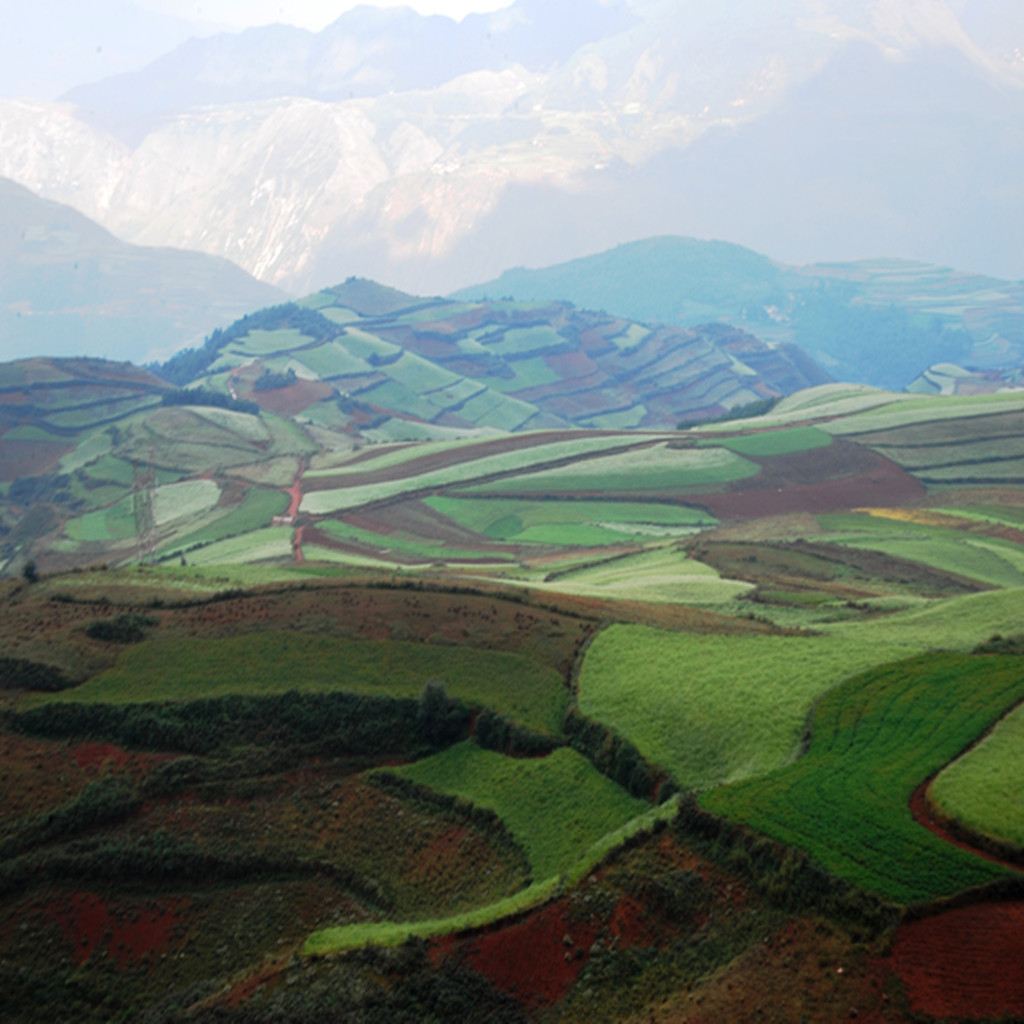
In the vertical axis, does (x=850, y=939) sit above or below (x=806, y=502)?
above

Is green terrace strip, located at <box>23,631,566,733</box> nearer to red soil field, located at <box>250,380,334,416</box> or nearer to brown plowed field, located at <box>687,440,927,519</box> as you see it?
brown plowed field, located at <box>687,440,927,519</box>

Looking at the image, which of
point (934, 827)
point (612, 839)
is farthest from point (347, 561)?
point (934, 827)

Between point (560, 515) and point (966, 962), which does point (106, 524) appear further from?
point (966, 962)

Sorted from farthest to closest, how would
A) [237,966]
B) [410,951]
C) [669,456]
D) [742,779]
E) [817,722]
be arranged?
1. [669,456]
2. [817,722]
3. [742,779]
4. [237,966]
5. [410,951]

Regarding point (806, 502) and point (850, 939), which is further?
point (806, 502)

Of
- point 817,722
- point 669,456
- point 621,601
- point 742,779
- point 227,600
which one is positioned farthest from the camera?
point 669,456

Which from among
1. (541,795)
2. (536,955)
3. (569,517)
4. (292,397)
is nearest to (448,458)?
(569,517)

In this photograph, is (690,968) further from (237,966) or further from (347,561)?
(347,561)

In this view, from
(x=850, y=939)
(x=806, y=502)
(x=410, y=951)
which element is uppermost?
(x=850, y=939)
